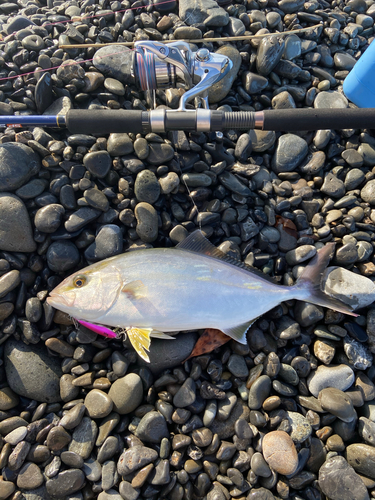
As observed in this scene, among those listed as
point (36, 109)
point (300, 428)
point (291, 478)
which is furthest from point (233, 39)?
point (291, 478)

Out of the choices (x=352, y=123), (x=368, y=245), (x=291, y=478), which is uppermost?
(x=352, y=123)

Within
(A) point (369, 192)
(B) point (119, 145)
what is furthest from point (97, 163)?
(A) point (369, 192)

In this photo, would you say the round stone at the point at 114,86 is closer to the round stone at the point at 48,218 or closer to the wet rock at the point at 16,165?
the wet rock at the point at 16,165

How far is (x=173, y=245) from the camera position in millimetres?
3283

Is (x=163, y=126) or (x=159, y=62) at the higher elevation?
(x=159, y=62)

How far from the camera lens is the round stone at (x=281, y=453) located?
2.63 metres

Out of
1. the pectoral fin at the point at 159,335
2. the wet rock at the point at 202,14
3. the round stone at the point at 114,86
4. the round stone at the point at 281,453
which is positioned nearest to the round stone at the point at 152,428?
the pectoral fin at the point at 159,335

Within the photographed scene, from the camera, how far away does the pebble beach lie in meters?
2.69

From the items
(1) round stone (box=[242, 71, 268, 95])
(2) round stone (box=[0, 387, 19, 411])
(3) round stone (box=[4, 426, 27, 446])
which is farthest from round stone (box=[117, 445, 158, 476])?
(1) round stone (box=[242, 71, 268, 95])

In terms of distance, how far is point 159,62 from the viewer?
9.65 feet

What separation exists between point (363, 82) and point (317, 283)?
2.67 metres

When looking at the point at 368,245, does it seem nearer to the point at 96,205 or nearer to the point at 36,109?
the point at 96,205

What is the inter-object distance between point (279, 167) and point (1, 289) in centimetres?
338

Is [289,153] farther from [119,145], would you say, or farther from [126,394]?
[126,394]
